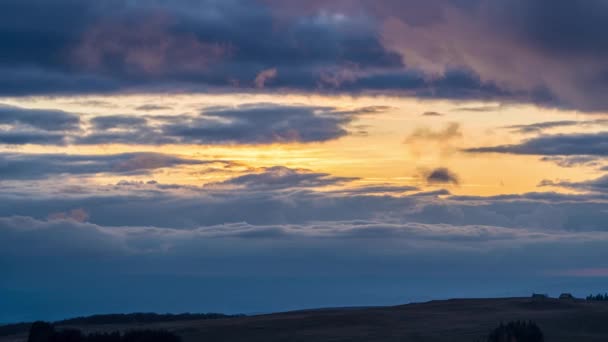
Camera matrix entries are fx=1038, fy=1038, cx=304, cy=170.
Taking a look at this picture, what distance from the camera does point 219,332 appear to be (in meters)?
122

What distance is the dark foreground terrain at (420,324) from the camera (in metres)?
113

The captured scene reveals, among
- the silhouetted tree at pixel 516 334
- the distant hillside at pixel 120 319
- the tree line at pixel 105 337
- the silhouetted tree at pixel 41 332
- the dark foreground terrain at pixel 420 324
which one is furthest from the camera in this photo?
the distant hillside at pixel 120 319

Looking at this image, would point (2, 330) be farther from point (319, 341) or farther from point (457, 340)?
point (457, 340)

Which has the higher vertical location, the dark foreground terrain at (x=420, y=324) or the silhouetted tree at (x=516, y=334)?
the dark foreground terrain at (x=420, y=324)

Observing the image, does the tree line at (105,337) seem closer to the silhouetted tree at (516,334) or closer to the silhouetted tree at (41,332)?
the silhouetted tree at (41,332)

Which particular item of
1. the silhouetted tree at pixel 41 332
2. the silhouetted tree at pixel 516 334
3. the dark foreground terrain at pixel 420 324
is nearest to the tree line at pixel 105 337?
the silhouetted tree at pixel 41 332

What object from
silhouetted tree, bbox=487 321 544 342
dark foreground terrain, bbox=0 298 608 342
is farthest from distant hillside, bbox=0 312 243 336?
silhouetted tree, bbox=487 321 544 342

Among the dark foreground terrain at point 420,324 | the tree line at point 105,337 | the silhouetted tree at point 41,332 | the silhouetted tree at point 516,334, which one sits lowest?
the silhouetted tree at point 516,334

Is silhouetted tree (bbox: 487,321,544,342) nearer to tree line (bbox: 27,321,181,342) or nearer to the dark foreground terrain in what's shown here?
the dark foreground terrain

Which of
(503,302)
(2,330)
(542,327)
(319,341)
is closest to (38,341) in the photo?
(319,341)

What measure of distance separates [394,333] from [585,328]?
73.2 ft

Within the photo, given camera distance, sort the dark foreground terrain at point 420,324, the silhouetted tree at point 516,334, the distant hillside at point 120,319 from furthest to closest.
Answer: the distant hillside at point 120,319 → the dark foreground terrain at point 420,324 → the silhouetted tree at point 516,334

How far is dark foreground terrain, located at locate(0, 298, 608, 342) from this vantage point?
370 ft

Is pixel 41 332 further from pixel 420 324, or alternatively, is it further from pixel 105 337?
pixel 420 324
